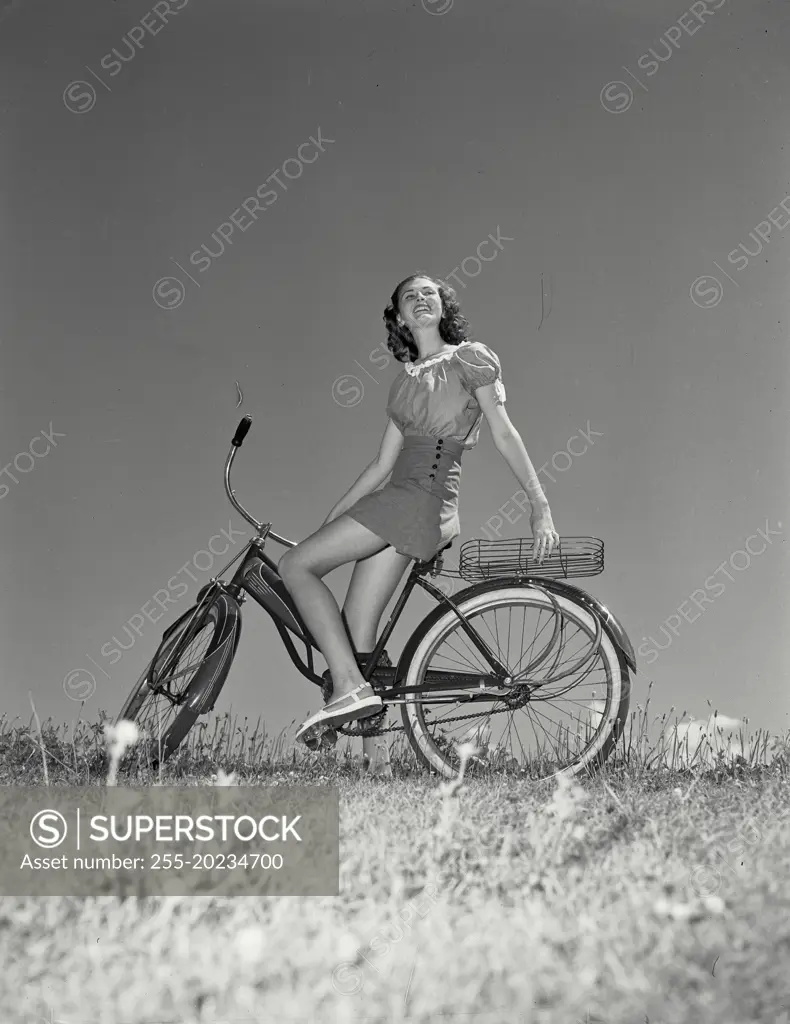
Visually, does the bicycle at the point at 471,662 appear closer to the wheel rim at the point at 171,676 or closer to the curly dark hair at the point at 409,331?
the wheel rim at the point at 171,676

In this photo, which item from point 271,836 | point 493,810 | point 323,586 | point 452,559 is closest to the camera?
point 271,836

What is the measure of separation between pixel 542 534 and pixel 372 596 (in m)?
0.50

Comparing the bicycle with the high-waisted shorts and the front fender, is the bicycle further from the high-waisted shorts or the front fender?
the high-waisted shorts

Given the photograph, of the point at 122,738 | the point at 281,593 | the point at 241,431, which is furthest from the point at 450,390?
the point at 122,738

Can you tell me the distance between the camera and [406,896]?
165cm

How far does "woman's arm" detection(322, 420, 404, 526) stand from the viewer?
2521mm

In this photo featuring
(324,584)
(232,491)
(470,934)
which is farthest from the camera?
(232,491)

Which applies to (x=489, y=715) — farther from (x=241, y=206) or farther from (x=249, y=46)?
(x=249, y=46)

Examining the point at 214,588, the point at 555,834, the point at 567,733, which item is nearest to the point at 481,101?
the point at 214,588

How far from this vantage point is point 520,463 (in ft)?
7.77

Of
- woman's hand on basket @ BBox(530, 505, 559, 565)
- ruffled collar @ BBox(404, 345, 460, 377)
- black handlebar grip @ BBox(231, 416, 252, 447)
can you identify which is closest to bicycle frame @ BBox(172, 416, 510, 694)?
black handlebar grip @ BBox(231, 416, 252, 447)

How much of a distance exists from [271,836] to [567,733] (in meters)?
0.93

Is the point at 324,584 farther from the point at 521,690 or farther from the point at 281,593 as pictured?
the point at 521,690

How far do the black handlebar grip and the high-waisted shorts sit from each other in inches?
14.3
